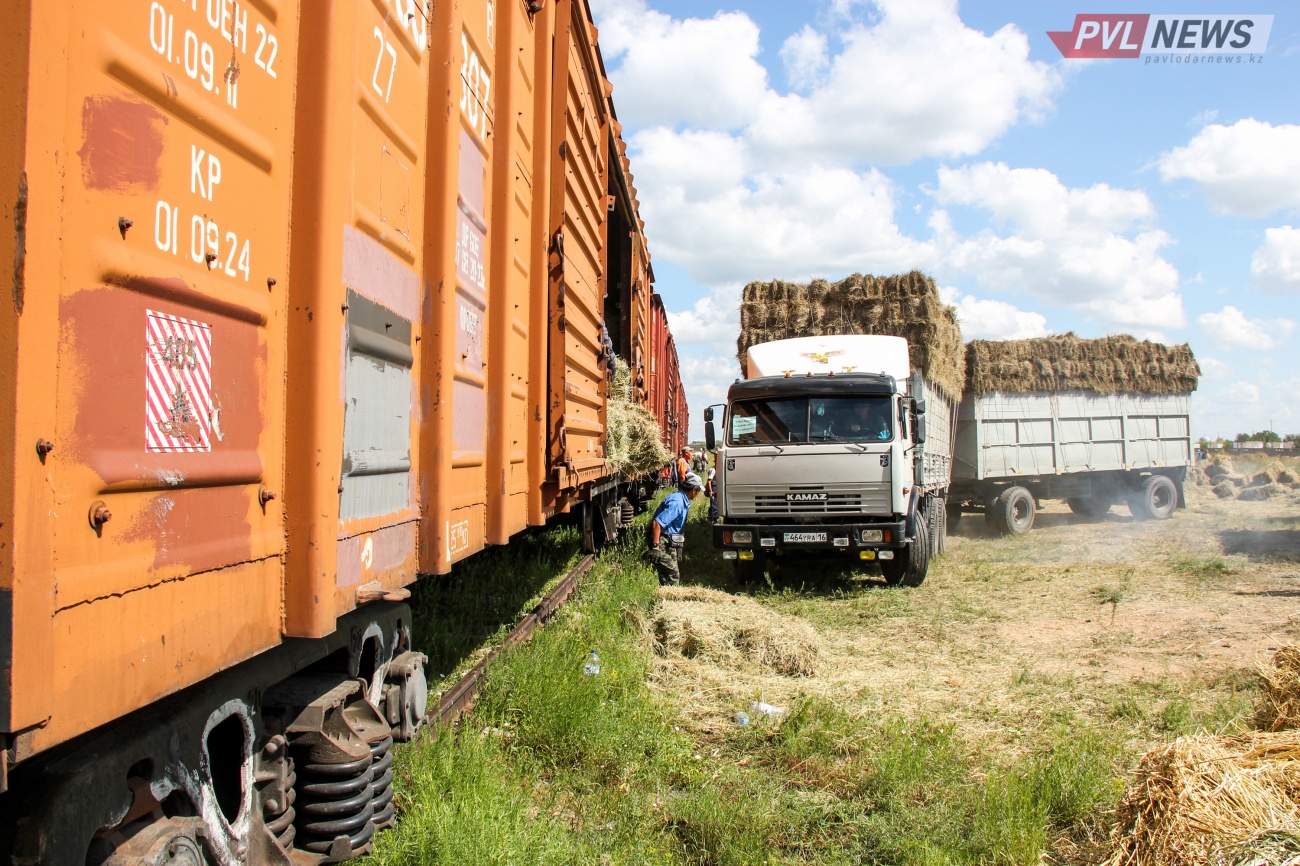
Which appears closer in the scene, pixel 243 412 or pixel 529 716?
pixel 243 412

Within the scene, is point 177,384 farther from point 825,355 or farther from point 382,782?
point 825,355

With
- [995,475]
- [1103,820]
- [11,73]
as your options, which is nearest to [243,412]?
[11,73]

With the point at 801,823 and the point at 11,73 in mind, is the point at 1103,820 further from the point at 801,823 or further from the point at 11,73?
the point at 11,73

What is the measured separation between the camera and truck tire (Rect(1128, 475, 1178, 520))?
1920 centimetres

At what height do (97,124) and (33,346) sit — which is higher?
(97,124)

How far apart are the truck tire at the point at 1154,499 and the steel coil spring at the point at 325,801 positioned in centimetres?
2026

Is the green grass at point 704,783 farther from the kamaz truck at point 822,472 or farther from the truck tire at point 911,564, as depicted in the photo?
the truck tire at point 911,564

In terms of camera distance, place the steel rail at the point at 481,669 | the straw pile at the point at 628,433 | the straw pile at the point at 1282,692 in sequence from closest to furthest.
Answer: the straw pile at the point at 1282,692 < the steel rail at the point at 481,669 < the straw pile at the point at 628,433

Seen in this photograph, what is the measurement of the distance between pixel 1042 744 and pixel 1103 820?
1063mm

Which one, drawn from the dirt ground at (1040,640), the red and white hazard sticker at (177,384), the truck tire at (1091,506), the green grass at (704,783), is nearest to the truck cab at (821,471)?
the dirt ground at (1040,640)

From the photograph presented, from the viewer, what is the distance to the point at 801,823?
3.67 meters

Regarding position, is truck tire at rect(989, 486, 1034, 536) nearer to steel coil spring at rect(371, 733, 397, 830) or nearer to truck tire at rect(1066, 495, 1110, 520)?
truck tire at rect(1066, 495, 1110, 520)

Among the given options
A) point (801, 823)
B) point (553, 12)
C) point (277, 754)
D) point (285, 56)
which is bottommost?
point (801, 823)

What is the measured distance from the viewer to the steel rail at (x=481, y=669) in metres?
4.26
